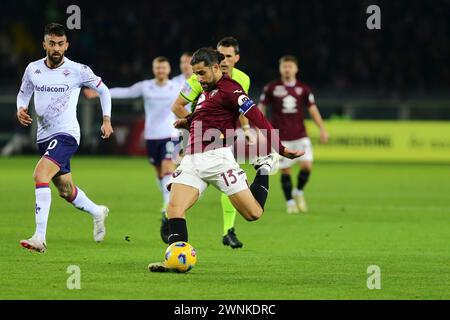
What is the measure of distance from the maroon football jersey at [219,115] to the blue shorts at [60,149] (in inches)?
74.1

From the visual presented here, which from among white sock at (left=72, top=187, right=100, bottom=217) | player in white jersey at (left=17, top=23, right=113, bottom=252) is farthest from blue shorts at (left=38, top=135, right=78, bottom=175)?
white sock at (left=72, top=187, right=100, bottom=217)

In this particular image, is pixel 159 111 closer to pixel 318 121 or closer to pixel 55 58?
pixel 318 121

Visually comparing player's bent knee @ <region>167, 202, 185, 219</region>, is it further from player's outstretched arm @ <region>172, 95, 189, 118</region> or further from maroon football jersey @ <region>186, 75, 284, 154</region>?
player's outstretched arm @ <region>172, 95, 189, 118</region>

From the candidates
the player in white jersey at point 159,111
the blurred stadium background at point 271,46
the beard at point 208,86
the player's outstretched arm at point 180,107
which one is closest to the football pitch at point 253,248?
the player in white jersey at point 159,111

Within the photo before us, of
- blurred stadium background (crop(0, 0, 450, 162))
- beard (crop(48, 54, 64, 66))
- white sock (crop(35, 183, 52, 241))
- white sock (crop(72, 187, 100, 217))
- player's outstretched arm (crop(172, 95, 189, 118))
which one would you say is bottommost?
white sock (crop(35, 183, 52, 241))

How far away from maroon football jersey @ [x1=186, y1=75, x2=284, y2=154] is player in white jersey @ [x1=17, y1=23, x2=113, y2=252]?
4.93ft

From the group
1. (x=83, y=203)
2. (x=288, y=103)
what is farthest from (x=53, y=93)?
(x=288, y=103)

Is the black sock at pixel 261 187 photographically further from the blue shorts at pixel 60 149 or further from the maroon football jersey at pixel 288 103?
the maroon football jersey at pixel 288 103

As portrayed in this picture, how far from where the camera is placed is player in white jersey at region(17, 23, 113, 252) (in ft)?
34.4

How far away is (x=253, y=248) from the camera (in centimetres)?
1126

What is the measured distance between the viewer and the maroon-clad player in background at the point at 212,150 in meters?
9.09

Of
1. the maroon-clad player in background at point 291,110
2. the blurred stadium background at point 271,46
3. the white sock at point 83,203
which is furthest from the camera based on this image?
the blurred stadium background at point 271,46

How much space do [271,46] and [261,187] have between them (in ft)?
80.4
